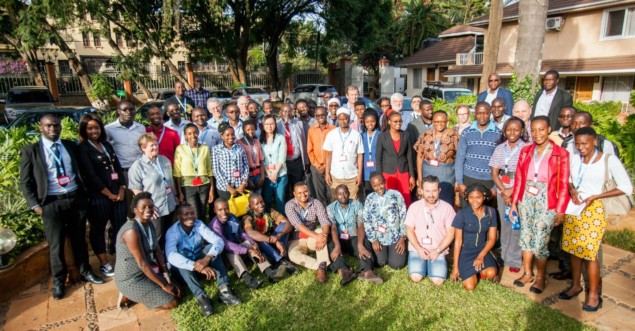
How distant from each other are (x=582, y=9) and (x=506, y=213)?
15622 mm

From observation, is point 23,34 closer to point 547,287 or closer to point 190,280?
point 190,280

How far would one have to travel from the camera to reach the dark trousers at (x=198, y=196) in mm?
4777

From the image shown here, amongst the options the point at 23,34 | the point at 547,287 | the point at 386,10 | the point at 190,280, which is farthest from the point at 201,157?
the point at 386,10

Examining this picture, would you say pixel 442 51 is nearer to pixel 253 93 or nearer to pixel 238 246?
pixel 253 93

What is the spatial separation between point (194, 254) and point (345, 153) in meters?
2.30

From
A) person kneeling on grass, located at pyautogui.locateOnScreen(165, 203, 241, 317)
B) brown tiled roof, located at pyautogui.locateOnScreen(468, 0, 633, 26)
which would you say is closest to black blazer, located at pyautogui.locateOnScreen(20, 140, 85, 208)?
person kneeling on grass, located at pyautogui.locateOnScreen(165, 203, 241, 317)

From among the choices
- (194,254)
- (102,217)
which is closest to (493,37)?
(194,254)

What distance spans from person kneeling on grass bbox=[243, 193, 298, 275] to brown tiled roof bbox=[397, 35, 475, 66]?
22.4 m

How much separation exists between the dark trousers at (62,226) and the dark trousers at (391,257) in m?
3.43

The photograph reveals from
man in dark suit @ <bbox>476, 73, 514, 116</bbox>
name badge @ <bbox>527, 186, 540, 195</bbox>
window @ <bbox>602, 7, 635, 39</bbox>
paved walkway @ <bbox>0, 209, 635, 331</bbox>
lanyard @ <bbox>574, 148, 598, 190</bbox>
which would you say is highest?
window @ <bbox>602, 7, 635, 39</bbox>

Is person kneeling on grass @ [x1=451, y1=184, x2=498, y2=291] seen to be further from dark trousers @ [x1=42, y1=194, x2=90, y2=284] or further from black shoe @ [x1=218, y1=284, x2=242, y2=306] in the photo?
dark trousers @ [x1=42, y1=194, x2=90, y2=284]

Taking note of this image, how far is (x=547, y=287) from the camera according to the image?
13.5 ft

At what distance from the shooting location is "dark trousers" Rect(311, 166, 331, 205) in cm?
569

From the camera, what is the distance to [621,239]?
5.19m
